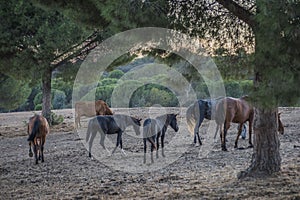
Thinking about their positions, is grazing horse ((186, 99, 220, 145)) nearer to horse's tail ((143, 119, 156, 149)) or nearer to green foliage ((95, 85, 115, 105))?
horse's tail ((143, 119, 156, 149))

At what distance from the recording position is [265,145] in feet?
19.8

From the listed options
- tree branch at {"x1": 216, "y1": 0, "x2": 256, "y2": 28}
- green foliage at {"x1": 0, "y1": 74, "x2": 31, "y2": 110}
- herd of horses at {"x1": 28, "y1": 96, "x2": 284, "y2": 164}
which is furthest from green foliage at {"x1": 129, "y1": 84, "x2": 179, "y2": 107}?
tree branch at {"x1": 216, "y1": 0, "x2": 256, "y2": 28}

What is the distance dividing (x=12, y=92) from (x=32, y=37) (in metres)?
13.1

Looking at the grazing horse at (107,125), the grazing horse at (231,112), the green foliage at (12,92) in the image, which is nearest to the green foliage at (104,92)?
the green foliage at (12,92)

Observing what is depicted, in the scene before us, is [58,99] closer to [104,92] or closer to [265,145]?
[104,92]

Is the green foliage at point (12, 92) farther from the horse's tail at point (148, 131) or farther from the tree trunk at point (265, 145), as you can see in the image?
the tree trunk at point (265, 145)

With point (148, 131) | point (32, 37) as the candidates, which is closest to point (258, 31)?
point (148, 131)

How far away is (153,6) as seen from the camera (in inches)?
191

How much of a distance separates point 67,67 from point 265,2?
14.1m

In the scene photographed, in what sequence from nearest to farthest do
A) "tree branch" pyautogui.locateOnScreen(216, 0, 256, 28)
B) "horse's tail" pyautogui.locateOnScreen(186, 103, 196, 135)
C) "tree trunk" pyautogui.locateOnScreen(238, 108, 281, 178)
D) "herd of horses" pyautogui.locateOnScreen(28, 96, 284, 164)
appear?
"tree branch" pyautogui.locateOnScreen(216, 0, 256, 28), "tree trunk" pyautogui.locateOnScreen(238, 108, 281, 178), "herd of horses" pyautogui.locateOnScreen(28, 96, 284, 164), "horse's tail" pyautogui.locateOnScreen(186, 103, 196, 135)

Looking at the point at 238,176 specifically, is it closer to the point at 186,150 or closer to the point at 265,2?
the point at 265,2

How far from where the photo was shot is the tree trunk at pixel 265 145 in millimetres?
6012

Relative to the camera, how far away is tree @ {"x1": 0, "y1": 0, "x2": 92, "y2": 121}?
13.8 m

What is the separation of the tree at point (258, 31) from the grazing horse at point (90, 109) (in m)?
10.6
